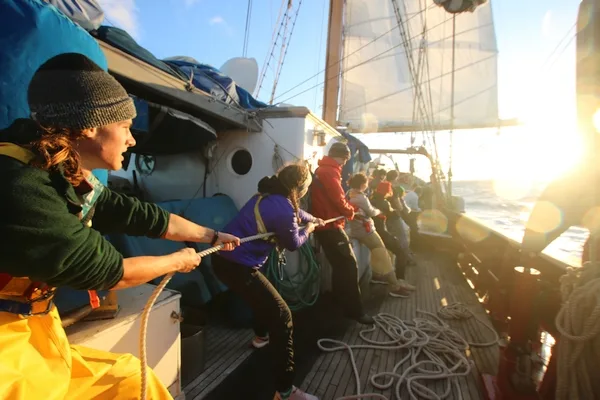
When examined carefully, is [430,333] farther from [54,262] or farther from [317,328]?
[54,262]

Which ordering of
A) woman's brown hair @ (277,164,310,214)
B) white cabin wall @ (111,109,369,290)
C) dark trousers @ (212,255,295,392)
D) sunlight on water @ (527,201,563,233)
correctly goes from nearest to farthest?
sunlight on water @ (527,201,563,233) < dark trousers @ (212,255,295,392) < woman's brown hair @ (277,164,310,214) < white cabin wall @ (111,109,369,290)

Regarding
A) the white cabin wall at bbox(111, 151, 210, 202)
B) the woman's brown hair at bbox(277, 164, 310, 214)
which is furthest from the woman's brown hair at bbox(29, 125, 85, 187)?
the white cabin wall at bbox(111, 151, 210, 202)

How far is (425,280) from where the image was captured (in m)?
5.88

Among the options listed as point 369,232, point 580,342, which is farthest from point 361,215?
point 580,342

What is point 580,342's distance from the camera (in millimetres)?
1723

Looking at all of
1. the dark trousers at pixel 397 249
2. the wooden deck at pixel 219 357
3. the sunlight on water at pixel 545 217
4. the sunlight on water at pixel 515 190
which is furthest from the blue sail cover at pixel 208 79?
the sunlight on water at pixel 515 190

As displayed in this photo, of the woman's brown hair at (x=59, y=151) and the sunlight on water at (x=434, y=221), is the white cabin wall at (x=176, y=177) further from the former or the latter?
the sunlight on water at (x=434, y=221)

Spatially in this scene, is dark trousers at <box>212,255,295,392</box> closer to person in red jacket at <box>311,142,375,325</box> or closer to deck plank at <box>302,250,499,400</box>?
deck plank at <box>302,250,499,400</box>

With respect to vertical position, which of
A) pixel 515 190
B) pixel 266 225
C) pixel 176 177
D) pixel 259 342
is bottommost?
pixel 259 342

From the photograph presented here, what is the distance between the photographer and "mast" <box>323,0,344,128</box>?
329 inches

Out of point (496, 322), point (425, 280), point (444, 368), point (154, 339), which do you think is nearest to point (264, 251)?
point (154, 339)

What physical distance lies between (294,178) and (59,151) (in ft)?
5.66

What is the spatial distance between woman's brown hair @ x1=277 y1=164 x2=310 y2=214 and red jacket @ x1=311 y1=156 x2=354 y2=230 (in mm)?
1185

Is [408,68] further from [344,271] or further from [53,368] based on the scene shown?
[53,368]
